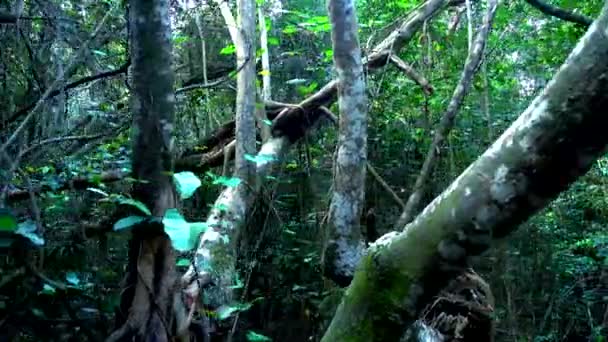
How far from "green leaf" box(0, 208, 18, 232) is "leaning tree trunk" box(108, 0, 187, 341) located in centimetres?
48

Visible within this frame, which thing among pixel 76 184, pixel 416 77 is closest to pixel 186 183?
pixel 76 184

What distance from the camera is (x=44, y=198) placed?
380cm

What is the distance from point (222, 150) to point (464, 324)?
3.07 metres

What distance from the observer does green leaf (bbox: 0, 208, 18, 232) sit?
2281 mm

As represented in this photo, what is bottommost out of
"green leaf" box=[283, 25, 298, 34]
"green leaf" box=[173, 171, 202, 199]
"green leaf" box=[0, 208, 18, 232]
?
"green leaf" box=[0, 208, 18, 232]

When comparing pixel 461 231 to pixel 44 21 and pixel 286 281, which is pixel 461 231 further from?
pixel 286 281

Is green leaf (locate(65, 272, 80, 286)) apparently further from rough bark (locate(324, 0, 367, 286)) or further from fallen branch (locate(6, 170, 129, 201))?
rough bark (locate(324, 0, 367, 286))

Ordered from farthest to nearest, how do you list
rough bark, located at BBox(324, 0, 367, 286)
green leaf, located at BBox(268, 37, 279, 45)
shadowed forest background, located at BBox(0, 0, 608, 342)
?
green leaf, located at BBox(268, 37, 279, 45) → rough bark, located at BBox(324, 0, 367, 286) → shadowed forest background, located at BBox(0, 0, 608, 342)

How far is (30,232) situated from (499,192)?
1.84 meters

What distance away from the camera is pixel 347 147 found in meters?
4.35

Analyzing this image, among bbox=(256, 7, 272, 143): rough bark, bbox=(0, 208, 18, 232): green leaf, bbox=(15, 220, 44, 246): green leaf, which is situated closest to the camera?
bbox=(0, 208, 18, 232): green leaf

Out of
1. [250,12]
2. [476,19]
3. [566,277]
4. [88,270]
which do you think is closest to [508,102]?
[476,19]

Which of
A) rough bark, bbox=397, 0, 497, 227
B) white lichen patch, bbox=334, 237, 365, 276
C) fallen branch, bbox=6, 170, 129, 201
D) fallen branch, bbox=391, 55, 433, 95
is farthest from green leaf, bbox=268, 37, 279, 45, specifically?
white lichen patch, bbox=334, 237, 365, 276

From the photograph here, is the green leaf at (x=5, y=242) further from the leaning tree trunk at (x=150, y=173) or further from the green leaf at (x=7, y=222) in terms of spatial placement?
the leaning tree trunk at (x=150, y=173)
